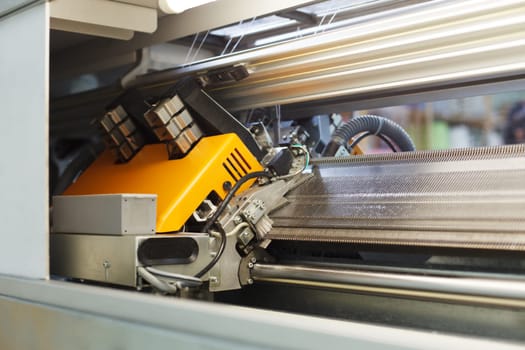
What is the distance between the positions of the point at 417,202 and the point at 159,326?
649 mm

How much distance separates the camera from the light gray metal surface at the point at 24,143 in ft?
4.35

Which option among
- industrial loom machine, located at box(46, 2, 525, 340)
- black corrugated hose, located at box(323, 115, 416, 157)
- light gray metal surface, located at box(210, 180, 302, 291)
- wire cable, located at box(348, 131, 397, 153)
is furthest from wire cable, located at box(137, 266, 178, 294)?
wire cable, located at box(348, 131, 397, 153)

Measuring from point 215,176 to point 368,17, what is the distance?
70 cm

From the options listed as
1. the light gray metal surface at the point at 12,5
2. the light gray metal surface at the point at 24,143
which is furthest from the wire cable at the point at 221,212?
the light gray metal surface at the point at 12,5

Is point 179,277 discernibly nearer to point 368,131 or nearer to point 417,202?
point 417,202

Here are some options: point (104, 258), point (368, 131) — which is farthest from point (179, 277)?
point (368, 131)

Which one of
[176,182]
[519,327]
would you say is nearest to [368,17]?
[176,182]

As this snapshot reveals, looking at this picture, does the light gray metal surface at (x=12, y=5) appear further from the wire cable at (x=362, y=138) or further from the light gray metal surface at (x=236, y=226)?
the wire cable at (x=362, y=138)

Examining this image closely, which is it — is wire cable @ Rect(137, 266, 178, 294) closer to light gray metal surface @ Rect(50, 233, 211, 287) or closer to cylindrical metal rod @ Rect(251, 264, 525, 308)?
light gray metal surface @ Rect(50, 233, 211, 287)

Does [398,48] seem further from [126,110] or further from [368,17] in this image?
[126,110]

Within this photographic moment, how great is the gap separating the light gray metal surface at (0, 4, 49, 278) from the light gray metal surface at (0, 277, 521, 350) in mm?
83

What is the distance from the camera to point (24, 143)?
1382 millimetres

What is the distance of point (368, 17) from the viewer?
1799 mm

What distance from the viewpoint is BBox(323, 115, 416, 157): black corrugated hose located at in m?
1.90
